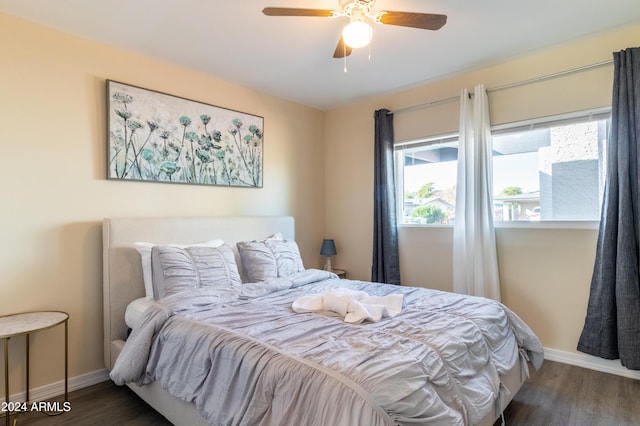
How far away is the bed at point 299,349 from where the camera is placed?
4.19 feet

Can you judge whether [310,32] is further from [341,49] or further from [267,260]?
[267,260]

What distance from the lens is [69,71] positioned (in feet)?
8.39

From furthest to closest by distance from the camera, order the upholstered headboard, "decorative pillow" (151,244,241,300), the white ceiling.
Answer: the upholstered headboard
"decorative pillow" (151,244,241,300)
the white ceiling

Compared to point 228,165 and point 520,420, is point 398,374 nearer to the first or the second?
point 520,420

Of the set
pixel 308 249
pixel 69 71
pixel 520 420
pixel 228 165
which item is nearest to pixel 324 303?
pixel 520 420

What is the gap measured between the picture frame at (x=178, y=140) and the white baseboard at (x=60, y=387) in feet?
4.94

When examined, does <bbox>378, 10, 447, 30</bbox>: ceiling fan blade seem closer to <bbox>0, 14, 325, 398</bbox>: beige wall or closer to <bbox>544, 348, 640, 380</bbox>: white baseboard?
<bbox>0, 14, 325, 398</bbox>: beige wall

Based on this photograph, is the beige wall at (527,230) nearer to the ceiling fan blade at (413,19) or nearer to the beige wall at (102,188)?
the beige wall at (102,188)

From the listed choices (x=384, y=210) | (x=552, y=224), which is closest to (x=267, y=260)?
(x=384, y=210)

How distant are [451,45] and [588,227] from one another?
1838 mm

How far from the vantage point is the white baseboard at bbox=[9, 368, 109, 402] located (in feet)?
7.57

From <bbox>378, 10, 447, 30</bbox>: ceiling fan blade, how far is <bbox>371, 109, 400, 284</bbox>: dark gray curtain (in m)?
1.79

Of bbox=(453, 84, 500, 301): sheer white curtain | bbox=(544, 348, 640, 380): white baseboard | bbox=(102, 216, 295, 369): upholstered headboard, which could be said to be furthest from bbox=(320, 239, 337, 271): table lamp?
bbox=(544, 348, 640, 380): white baseboard

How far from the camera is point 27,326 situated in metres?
2.05
